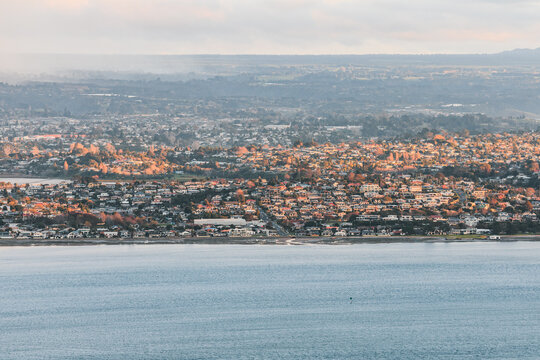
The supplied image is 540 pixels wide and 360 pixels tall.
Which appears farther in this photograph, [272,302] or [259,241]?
[259,241]

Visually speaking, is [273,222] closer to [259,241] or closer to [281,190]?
[259,241]

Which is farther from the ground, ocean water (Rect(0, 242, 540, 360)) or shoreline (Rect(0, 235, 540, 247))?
ocean water (Rect(0, 242, 540, 360))

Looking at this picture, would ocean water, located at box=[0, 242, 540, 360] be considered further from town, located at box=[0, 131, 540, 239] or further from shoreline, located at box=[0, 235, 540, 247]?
town, located at box=[0, 131, 540, 239]

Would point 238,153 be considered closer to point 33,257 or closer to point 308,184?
point 308,184

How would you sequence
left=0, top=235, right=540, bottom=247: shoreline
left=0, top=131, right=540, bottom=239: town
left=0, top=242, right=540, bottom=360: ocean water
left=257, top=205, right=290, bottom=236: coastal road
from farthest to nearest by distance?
left=0, top=131, right=540, bottom=239: town, left=257, top=205, right=290, bottom=236: coastal road, left=0, top=235, right=540, bottom=247: shoreline, left=0, top=242, right=540, bottom=360: ocean water

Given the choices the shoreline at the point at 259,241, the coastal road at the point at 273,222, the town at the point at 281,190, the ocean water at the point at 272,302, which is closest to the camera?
the ocean water at the point at 272,302

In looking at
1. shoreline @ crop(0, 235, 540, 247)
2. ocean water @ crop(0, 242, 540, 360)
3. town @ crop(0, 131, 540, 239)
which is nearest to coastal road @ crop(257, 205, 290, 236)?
town @ crop(0, 131, 540, 239)

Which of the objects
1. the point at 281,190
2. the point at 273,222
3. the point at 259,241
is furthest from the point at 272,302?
the point at 281,190

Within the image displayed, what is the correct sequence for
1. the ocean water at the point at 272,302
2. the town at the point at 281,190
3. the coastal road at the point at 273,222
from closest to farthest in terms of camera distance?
the ocean water at the point at 272,302
the coastal road at the point at 273,222
the town at the point at 281,190

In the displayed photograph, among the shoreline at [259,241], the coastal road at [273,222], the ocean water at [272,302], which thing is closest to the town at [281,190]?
the coastal road at [273,222]

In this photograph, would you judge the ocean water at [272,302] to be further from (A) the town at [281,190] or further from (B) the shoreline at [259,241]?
(A) the town at [281,190]
